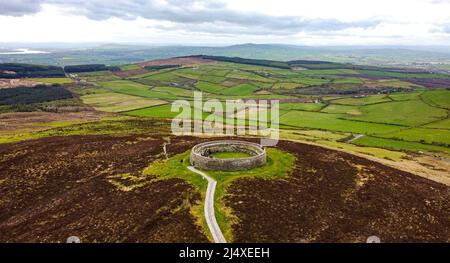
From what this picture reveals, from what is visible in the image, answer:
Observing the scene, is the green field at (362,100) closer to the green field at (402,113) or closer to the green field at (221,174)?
the green field at (402,113)

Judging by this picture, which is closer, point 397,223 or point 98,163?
point 397,223

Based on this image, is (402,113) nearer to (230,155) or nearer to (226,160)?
(230,155)

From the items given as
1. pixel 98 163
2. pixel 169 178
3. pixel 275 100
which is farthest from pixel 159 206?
pixel 275 100

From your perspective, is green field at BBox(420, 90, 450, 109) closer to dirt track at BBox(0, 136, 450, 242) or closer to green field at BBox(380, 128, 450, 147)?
green field at BBox(380, 128, 450, 147)

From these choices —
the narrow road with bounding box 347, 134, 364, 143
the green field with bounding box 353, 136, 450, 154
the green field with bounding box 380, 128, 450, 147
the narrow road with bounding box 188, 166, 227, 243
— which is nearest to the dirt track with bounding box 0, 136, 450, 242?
the narrow road with bounding box 188, 166, 227, 243

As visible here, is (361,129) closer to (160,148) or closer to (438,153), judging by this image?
(438,153)

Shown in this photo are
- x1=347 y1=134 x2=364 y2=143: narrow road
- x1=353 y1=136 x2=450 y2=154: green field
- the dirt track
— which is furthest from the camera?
x1=347 y1=134 x2=364 y2=143: narrow road
